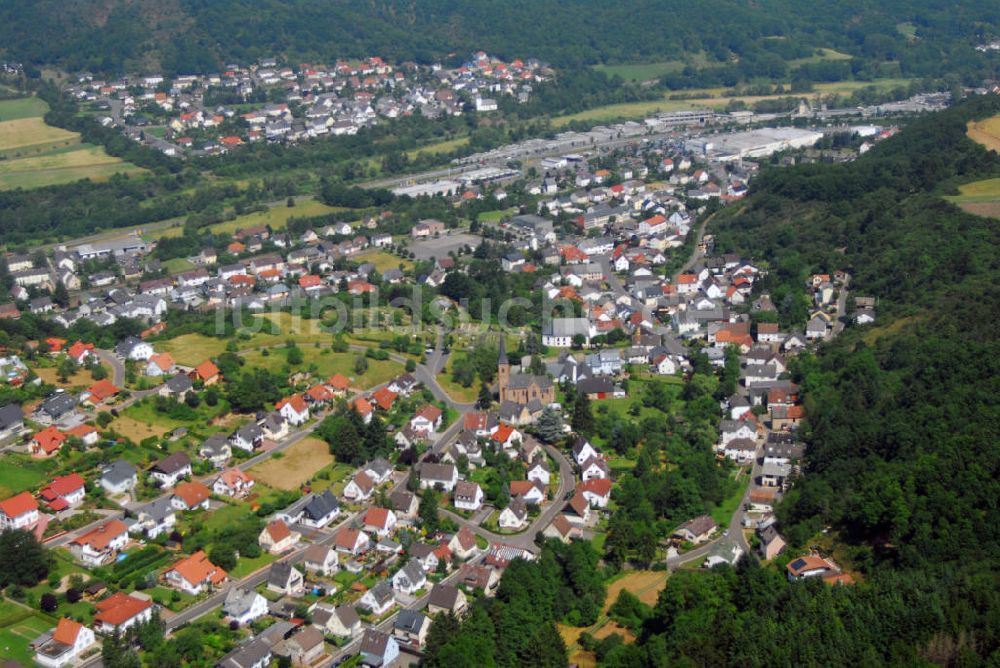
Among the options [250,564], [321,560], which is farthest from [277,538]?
[321,560]

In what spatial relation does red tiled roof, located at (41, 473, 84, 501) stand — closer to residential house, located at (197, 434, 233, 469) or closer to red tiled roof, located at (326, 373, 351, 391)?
residential house, located at (197, 434, 233, 469)

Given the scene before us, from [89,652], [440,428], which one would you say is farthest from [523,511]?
[89,652]

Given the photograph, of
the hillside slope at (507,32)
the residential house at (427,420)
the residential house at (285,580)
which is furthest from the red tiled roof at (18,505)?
the hillside slope at (507,32)

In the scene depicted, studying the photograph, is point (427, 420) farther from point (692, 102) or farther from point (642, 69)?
point (642, 69)

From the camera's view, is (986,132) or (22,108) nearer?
(986,132)

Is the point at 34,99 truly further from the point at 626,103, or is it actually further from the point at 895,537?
the point at 895,537

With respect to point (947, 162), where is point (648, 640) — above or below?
below

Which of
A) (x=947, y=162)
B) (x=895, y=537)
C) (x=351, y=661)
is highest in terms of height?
(x=947, y=162)
